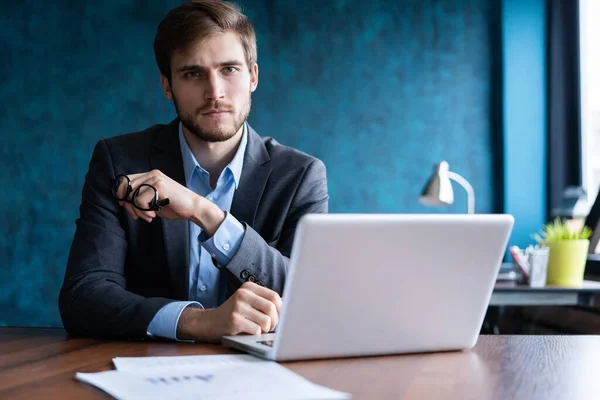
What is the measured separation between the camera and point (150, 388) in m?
0.91

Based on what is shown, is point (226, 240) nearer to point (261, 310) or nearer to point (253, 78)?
point (261, 310)

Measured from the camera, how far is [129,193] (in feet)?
4.93

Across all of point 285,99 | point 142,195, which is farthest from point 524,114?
point 142,195

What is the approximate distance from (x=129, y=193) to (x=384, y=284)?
0.63 m

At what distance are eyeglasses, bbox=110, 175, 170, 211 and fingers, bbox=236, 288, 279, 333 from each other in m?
0.30

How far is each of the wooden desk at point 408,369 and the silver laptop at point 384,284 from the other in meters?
0.04

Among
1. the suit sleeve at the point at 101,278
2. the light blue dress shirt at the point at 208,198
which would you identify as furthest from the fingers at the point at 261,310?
the light blue dress shirt at the point at 208,198

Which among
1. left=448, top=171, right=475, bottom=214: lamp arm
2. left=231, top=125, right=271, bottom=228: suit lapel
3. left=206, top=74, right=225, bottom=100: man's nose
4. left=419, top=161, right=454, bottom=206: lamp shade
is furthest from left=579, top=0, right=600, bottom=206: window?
left=206, top=74, right=225, bottom=100: man's nose

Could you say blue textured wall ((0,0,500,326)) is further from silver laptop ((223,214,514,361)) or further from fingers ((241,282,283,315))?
silver laptop ((223,214,514,361))

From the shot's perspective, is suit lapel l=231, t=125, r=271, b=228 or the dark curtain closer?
suit lapel l=231, t=125, r=271, b=228

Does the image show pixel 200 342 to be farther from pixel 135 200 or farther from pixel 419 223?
pixel 419 223

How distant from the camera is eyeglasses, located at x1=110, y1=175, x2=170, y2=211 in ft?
4.91

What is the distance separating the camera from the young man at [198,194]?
5.25 ft

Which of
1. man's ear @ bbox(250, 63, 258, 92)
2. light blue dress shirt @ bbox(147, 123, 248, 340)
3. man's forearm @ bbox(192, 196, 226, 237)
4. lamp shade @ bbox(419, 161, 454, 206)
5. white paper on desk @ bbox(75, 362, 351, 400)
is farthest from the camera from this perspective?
Result: lamp shade @ bbox(419, 161, 454, 206)
